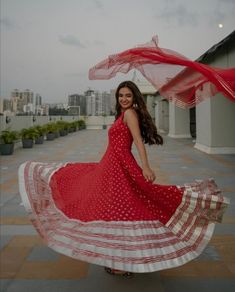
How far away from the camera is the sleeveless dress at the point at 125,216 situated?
7.18 ft

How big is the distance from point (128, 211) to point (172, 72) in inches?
39.3

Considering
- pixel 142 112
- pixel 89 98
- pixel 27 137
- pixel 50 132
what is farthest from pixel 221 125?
pixel 50 132

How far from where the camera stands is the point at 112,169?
250 centimetres

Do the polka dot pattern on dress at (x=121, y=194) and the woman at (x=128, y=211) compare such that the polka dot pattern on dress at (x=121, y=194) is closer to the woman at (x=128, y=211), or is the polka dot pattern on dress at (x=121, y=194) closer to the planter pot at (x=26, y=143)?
the woman at (x=128, y=211)

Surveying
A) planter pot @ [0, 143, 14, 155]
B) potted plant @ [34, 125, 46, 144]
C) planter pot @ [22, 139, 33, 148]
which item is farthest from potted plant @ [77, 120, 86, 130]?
planter pot @ [0, 143, 14, 155]

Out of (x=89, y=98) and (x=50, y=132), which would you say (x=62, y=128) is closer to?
(x=50, y=132)

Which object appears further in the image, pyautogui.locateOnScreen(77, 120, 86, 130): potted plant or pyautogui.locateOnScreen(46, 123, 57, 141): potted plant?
pyautogui.locateOnScreen(77, 120, 86, 130): potted plant

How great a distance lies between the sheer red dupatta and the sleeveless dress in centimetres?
38

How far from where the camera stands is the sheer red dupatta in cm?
206

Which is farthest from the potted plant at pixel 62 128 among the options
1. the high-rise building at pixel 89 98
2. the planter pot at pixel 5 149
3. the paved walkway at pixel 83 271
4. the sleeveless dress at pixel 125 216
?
the sleeveless dress at pixel 125 216

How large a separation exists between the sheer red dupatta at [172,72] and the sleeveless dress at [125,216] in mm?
381

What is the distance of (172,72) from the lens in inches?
93.3

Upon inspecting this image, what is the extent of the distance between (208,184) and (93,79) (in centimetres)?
114

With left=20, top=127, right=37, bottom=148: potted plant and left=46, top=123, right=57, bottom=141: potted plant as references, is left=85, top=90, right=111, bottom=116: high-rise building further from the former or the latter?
left=46, top=123, right=57, bottom=141: potted plant
